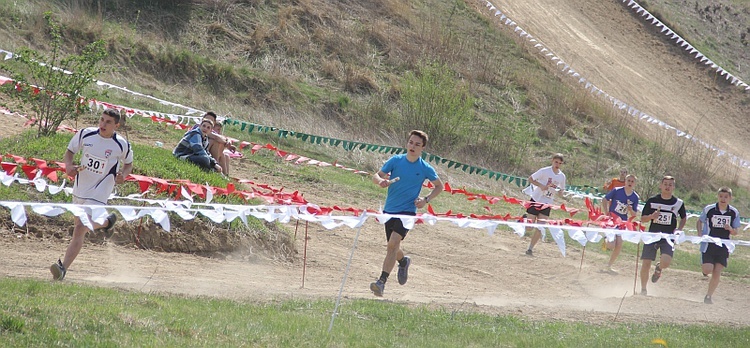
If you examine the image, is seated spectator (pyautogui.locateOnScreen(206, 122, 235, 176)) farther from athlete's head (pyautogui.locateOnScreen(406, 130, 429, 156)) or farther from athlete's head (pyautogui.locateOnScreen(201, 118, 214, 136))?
athlete's head (pyautogui.locateOnScreen(406, 130, 429, 156))

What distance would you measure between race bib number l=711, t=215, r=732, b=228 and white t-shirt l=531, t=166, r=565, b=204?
294 centimetres

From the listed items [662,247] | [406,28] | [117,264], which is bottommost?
[117,264]

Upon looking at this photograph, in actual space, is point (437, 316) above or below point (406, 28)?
below

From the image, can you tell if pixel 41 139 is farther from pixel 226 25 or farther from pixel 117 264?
pixel 226 25

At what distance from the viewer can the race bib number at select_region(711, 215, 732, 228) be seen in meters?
13.5

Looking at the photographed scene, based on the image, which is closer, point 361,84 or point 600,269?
point 600,269

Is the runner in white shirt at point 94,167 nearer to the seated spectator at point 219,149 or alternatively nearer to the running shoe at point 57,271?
the running shoe at point 57,271

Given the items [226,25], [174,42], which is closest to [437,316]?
[174,42]

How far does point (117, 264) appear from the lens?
10.6 m

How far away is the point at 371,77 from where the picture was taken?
3359 centimetres

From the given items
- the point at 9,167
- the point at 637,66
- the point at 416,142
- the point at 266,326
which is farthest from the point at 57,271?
the point at 637,66

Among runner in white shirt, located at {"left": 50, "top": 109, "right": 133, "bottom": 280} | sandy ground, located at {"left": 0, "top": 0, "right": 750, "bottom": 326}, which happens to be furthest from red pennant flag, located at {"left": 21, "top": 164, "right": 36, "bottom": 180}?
runner in white shirt, located at {"left": 50, "top": 109, "right": 133, "bottom": 280}

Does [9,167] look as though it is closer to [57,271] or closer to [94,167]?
[94,167]

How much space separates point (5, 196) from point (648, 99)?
33.8 m
